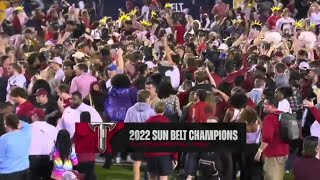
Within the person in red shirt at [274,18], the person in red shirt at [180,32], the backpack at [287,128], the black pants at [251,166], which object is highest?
the person in red shirt at [274,18]

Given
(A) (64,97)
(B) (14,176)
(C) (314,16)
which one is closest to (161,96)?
(A) (64,97)

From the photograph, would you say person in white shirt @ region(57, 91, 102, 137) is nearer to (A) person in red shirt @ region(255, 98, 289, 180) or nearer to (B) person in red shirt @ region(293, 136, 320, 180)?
(A) person in red shirt @ region(255, 98, 289, 180)

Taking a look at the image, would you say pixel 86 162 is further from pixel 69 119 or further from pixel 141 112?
pixel 141 112

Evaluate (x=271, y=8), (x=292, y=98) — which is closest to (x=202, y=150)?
(x=292, y=98)

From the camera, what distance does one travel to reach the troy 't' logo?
38.1ft

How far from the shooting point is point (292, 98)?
14.4m

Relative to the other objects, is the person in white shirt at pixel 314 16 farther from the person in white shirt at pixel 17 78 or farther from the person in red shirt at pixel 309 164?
the person in red shirt at pixel 309 164

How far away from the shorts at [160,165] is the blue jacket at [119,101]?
2.15 metres

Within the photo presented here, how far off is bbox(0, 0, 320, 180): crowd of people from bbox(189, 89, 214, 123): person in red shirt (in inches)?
0.6

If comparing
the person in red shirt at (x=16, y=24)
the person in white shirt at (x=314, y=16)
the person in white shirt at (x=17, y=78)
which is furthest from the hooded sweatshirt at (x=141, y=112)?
the person in red shirt at (x=16, y=24)

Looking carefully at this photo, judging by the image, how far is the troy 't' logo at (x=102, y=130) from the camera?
11617 mm

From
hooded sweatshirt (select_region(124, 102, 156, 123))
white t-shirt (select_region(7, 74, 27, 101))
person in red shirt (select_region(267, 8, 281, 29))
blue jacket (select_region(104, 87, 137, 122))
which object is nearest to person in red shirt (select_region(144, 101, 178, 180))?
hooded sweatshirt (select_region(124, 102, 156, 123))

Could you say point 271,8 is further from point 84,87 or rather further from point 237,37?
point 84,87

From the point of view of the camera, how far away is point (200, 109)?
510 inches
